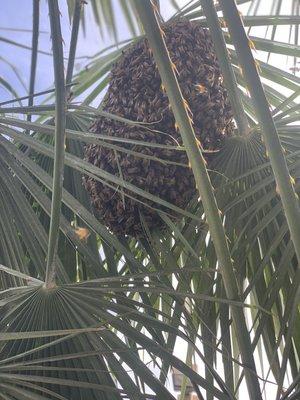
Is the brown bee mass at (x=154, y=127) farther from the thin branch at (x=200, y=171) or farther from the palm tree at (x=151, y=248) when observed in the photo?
the thin branch at (x=200, y=171)

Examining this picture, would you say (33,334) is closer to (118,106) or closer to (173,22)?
(118,106)

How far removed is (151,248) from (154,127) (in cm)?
28

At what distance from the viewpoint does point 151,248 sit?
4.15 feet

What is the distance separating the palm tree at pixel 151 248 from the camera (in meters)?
0.82

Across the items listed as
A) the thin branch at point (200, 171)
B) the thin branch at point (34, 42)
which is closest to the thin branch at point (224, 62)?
the thin branch at point (200, 171)

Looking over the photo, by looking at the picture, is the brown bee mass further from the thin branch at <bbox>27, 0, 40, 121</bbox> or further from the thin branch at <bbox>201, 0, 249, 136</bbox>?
the thin branch at <bbox>27, 0, 40, 121</bbox>

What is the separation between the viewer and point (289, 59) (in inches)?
60.7

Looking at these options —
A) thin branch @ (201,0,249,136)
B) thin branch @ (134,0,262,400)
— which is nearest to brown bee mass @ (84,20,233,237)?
thin branch @ (201,0,249,136)

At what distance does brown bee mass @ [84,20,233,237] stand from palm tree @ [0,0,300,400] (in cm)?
3

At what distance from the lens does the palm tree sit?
2.70ft

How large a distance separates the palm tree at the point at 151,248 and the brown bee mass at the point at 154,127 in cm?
3

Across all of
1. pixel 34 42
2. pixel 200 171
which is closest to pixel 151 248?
pixel 200 171

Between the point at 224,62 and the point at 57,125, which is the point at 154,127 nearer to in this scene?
the point at 224,62

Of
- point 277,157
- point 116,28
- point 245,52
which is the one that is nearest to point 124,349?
point 277,157
